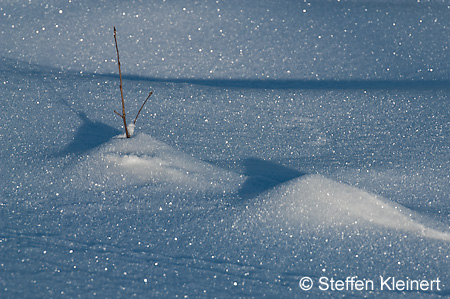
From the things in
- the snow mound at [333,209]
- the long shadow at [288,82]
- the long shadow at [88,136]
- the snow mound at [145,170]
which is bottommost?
the snow mound at [333,209]

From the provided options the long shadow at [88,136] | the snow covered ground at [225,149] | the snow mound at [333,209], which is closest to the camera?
the snow covered ground at [225,149]

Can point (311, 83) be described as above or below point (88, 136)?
above

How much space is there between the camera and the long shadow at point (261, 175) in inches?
46.1

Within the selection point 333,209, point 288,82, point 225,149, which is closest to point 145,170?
point 225,149

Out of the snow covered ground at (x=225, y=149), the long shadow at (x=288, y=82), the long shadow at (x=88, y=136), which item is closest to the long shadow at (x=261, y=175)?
Answer: the snow covered ground at (x=225, y=149)

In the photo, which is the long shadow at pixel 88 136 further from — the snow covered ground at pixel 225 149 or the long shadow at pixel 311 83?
the long shadow at pixel 311 83

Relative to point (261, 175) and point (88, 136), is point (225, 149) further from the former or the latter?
point (88, 136)

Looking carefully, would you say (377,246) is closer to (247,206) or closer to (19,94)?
(247,206)

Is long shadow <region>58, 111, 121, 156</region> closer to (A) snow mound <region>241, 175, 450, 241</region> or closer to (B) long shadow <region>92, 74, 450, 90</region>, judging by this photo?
(B) long shadow <region>92, 74, 450, 90</region>

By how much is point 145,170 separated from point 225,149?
28cm

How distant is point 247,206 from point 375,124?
643 mm

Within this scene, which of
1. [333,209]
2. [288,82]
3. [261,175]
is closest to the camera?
[333,209]

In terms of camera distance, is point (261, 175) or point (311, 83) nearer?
point (261, 175)

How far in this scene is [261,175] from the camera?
1.23m
